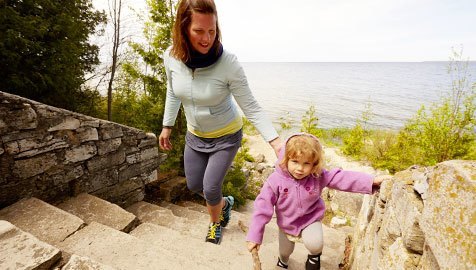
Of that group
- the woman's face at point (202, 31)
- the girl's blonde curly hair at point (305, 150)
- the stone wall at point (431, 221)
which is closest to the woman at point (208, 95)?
the woman's face at point (202, 31)

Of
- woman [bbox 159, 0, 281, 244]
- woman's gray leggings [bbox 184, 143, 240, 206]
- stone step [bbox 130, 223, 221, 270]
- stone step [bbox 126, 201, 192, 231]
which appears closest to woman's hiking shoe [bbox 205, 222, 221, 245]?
woman [bbox 159, 0, 281, 244]

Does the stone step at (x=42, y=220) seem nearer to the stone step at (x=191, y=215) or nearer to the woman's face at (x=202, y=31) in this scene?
the stone step at (x=191, y=215)

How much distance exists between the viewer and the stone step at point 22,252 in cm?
161

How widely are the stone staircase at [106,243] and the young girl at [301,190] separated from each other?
521 mm

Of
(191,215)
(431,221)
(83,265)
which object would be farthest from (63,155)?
(431,221)

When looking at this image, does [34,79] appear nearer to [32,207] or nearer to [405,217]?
[32,207]

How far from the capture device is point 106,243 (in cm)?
219

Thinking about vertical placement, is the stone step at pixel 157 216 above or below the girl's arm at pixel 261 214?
below

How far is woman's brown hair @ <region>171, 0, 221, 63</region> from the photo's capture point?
2.03m

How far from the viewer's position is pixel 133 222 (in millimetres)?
2816

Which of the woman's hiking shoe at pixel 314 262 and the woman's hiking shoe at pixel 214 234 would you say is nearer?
the woman's hiking shoe at pixel 314 262

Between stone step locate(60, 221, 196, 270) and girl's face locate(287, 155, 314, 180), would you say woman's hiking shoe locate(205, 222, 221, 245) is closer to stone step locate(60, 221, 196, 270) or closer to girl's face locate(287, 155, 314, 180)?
stone step locate(60, 221, 196, 270)

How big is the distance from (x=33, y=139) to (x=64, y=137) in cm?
29

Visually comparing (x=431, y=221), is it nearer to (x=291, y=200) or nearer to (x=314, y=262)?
(x=291, y=200)
